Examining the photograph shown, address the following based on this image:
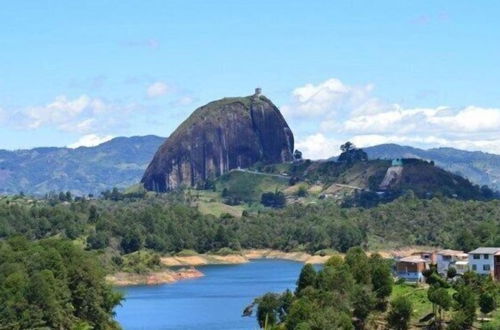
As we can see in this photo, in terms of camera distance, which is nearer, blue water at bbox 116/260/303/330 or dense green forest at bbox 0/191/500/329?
dense green forest at bbox 0/191/500/329

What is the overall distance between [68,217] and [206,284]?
47.0 metres

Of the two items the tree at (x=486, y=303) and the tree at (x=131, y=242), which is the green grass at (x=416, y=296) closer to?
the tree at (x=486, y=303)

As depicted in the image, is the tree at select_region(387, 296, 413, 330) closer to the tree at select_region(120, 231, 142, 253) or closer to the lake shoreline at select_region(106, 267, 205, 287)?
the lake shoreline at select_region(106, 267, 205, 287)

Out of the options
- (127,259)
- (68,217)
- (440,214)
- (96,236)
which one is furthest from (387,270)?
(440,214)

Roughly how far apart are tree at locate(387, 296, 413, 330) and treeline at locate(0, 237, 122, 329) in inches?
715

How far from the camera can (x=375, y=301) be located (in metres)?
68.1

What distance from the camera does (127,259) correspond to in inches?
5817

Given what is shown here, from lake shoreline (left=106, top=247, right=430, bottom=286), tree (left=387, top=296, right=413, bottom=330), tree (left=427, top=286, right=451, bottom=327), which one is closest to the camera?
tree (left=427, top=286, right=451, bottom=327)

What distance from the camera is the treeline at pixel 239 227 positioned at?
16638cm

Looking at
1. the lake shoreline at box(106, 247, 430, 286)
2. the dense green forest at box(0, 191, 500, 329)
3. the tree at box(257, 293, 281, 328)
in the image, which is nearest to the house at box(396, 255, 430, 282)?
the dense green forest at box(0, 191, 500, 329)

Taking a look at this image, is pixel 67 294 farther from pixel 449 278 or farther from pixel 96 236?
pixel 96 236

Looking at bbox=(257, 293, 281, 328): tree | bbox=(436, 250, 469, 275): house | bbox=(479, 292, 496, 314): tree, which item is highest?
bbox=(436, 250, 469, 275): house

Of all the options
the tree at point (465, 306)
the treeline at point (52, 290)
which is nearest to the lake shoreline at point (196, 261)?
the treeline at point (52, 290)

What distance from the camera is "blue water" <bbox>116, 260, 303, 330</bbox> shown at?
87.4 metres
